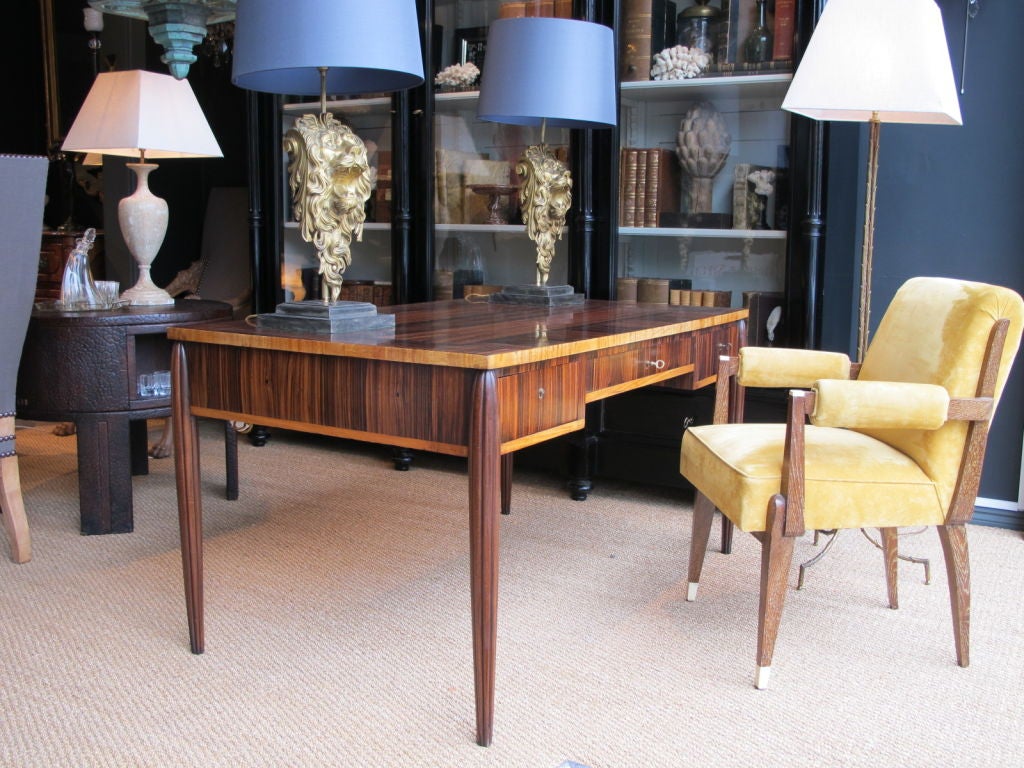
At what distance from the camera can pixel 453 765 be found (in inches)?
65.2

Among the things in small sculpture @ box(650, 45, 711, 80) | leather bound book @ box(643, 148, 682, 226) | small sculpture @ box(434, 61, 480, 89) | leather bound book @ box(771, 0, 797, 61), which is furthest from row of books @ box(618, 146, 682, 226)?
small sculpture @ box(434, 61, 480, 89)

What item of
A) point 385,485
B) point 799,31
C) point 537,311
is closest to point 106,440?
point 385,485

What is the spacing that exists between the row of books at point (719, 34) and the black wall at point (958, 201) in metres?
0.31

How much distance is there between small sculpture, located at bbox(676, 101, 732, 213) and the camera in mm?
3193

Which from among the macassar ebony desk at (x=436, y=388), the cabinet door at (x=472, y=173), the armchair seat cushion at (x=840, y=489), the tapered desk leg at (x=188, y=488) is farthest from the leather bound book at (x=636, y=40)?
the tapered desk leg at (x=188, y=488)

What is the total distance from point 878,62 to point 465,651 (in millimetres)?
1641

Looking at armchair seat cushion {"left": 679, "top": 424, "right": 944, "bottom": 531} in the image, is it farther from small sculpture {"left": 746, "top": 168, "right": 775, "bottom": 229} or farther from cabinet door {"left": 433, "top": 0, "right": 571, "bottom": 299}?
cabinet door {"left": 433, "top": 0, "right": 571, "bottom": 299}

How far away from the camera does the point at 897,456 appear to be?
2.05 m

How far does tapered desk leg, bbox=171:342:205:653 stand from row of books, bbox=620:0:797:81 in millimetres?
1943

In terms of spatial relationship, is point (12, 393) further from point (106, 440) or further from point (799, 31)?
point (799, 31)

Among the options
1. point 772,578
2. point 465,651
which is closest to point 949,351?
point 772,578

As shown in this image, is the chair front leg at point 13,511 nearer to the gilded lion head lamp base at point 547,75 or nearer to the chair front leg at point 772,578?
the gilded lion head lamp base at point 547,75

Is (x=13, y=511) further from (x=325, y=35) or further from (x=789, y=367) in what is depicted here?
(x=789, y=367)

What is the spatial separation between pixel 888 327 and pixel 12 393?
219 cm
